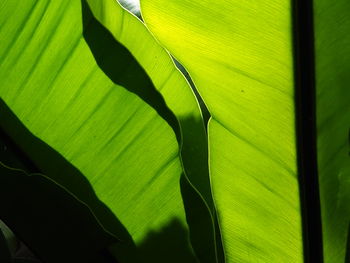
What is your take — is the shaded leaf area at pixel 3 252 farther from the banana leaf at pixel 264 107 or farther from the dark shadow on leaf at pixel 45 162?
the banana leaf at pixel 264 107

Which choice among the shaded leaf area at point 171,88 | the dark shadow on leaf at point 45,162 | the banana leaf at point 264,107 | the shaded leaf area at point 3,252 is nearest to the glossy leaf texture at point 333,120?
the banana leaf at point 264,107

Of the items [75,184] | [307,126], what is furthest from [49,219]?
[307,126]

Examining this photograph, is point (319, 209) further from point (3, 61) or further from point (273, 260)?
point (3, 61)

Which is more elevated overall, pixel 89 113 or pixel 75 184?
pixel 89 113

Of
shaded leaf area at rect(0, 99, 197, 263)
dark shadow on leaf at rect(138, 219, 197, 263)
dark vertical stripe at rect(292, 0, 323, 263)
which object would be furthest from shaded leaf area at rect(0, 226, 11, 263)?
dark vertical stripe at rect(292, 0, 323, 263)

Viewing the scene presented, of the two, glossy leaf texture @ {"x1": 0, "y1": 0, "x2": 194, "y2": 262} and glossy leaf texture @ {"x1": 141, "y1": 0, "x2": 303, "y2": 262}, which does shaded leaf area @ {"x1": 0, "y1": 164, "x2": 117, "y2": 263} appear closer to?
glossy leaf texture @ {"x1": 0, "y1": 0, "x2": 194, "y2": 262}

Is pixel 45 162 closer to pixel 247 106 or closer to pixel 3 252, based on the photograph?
pixel 3 252

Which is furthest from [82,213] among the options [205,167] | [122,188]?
[205,167]
